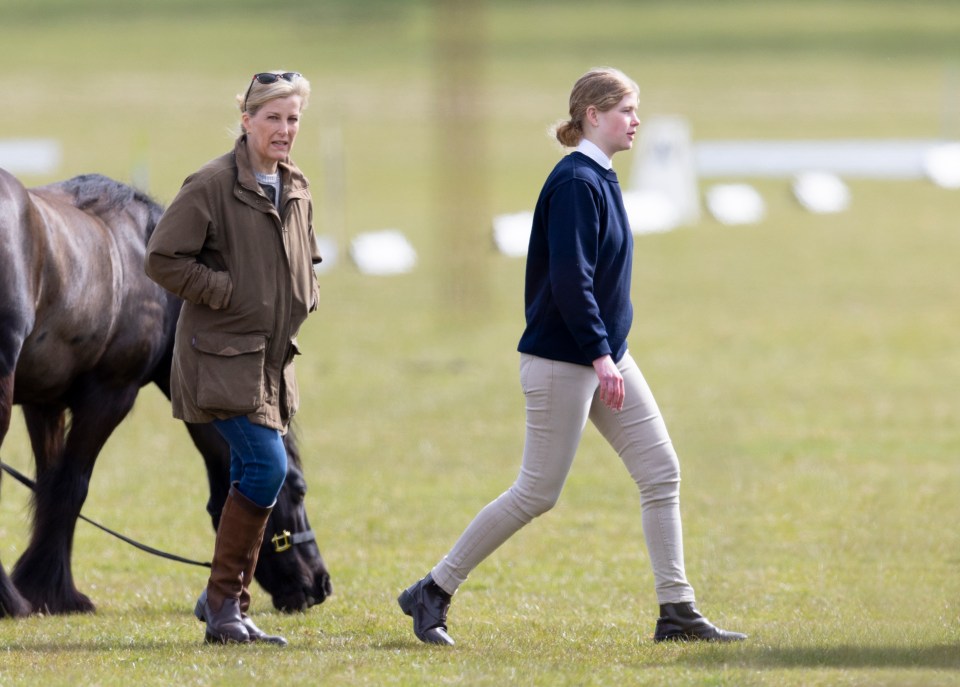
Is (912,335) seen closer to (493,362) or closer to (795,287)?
(795,287)

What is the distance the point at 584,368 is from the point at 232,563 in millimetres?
1246

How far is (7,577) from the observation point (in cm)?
556

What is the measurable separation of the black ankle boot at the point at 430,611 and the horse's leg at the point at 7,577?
1534mm

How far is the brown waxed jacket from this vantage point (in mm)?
4535

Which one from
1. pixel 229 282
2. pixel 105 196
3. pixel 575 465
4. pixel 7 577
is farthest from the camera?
pixel 575 465

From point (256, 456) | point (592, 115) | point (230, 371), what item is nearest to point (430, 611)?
point (256, 456)

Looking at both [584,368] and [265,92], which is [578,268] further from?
[265,92]

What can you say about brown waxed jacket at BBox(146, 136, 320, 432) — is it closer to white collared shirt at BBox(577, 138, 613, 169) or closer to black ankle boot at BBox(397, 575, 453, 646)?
black ankle boot at BBox(397, 575, 453, 646)

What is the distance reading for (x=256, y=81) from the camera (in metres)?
4.60

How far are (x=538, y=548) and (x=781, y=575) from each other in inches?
47.9

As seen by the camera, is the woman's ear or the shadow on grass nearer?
the shadow on grass

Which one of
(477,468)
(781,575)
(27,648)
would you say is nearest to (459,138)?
(27,648)

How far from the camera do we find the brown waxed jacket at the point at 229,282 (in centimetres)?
454

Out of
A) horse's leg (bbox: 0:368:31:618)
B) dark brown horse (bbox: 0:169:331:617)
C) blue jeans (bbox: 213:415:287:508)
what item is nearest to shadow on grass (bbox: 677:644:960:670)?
blue jeans (bbox: 213:415:287:508)
